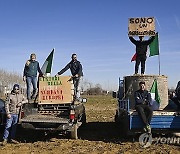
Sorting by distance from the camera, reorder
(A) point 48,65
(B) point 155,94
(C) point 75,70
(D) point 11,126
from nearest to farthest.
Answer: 1. (D) point 11,126
2. (B) point 155,94
3. (C) point 75,70
4. (A) point 48,65

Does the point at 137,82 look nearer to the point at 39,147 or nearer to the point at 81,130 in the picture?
the point at 81,130

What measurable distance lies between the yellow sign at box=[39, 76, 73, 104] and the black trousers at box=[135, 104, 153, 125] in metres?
2.66

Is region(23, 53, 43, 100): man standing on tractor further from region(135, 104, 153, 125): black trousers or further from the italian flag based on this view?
region(135, 104, 153, 125): black trousers

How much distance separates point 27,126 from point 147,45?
16.3 ft

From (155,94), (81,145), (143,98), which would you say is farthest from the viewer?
(155,94)

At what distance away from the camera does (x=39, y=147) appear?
28.3ft

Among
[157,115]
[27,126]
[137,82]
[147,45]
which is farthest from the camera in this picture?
[147,45]

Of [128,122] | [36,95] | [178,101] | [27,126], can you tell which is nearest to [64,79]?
[36,95]

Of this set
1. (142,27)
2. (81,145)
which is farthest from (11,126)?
(142,27)

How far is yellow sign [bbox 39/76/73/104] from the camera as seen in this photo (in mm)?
10555

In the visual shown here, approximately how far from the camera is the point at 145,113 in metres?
8.63

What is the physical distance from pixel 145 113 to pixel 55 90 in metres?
3.27

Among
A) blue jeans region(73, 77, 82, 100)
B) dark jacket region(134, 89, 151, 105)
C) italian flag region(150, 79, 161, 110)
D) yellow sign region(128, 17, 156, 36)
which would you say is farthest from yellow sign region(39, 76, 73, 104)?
yellow sign region(128, 17, 156, 36)

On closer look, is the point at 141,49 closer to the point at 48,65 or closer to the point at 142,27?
the point at 142,27
